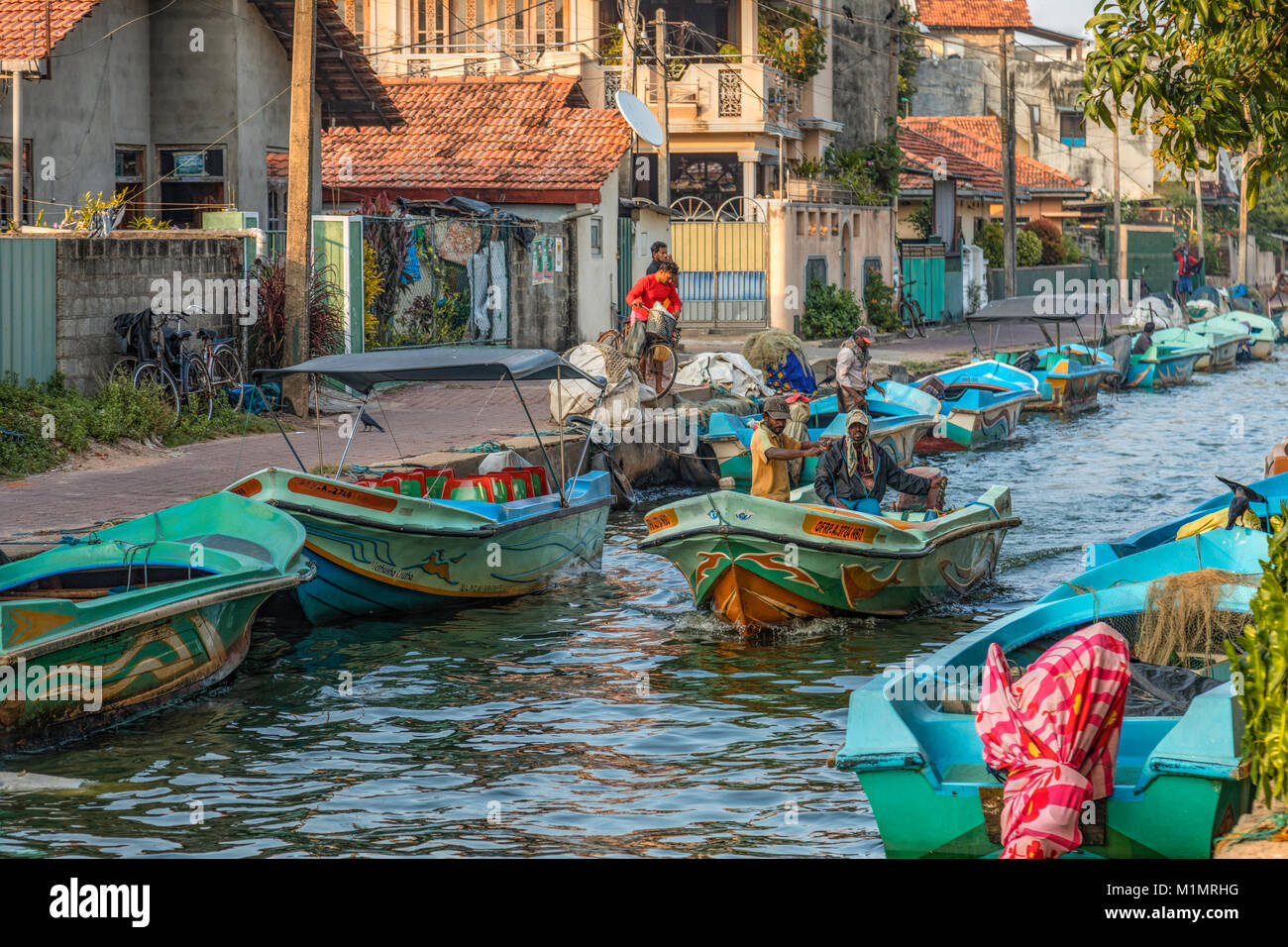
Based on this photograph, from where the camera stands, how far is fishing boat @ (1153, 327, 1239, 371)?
37219 mm

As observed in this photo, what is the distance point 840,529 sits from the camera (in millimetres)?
12328

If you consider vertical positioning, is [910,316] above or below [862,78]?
below

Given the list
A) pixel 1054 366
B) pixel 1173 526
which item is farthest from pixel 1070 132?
pixel 1173 526

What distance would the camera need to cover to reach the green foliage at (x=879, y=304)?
38.5 metres

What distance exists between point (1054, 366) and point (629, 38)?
12.0 m

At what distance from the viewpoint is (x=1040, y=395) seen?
27.8 metres

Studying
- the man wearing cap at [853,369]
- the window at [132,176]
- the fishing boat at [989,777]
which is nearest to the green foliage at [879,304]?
the man wearing cap at [853,369]

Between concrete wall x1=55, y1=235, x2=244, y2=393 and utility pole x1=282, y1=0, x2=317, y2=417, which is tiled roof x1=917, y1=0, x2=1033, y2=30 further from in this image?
concrete wall x1=55, y1=235, x2=244, y2=393

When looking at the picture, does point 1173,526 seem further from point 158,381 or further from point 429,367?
point 158,381

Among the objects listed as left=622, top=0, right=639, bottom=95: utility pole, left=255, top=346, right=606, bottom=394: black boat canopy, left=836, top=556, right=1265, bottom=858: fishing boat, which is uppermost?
left=622, top=0, right=639, bottom=95: utility pole

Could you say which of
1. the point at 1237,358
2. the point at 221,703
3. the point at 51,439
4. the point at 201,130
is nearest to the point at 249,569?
the point at 221,703

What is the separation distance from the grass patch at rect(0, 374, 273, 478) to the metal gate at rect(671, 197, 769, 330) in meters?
18.0

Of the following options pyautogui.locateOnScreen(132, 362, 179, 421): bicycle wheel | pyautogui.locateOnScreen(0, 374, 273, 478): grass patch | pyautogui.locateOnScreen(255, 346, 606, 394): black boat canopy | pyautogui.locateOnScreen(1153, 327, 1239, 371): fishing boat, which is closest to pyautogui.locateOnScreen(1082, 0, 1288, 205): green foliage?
pyautogui.locateOnScreen(255, 346, 606, 394): black boat canopy

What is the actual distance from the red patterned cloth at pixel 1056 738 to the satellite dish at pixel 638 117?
2182 centimetres
